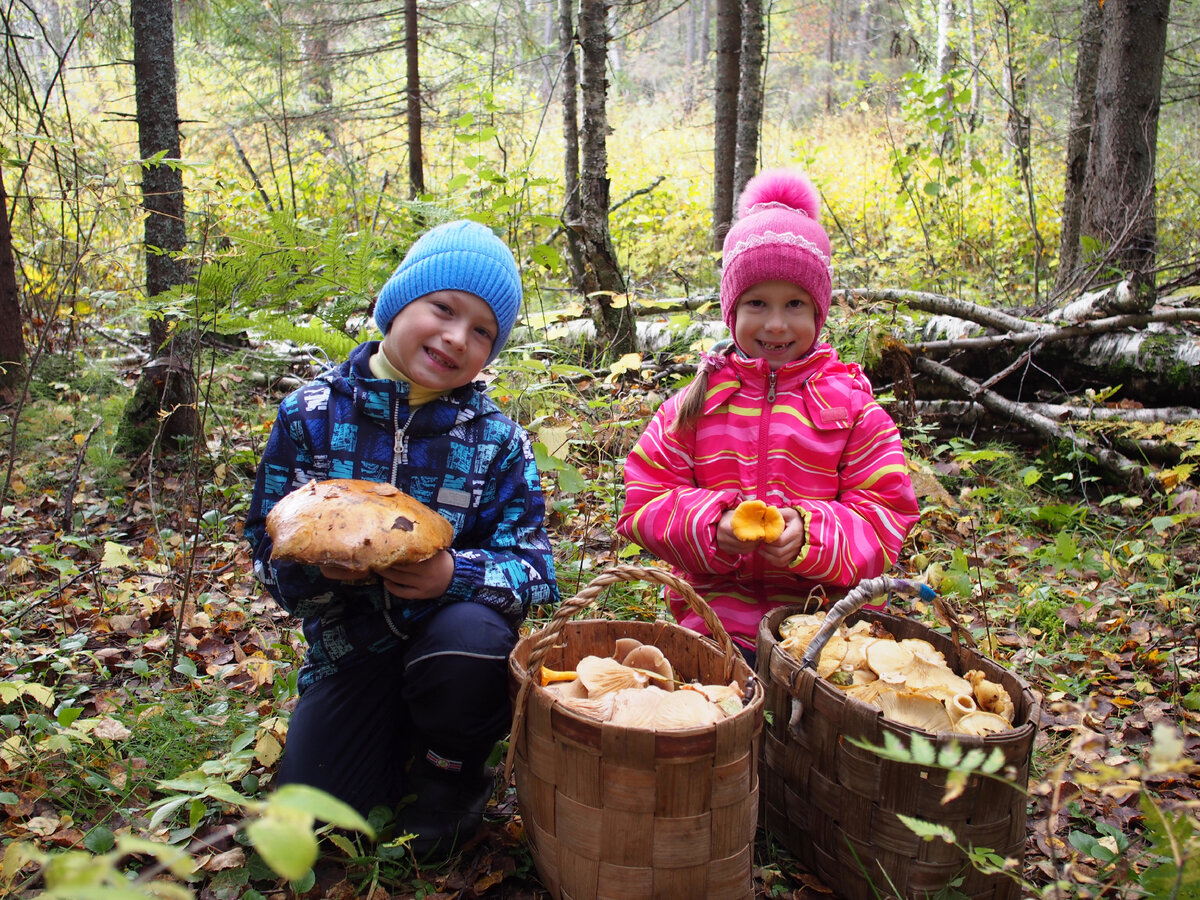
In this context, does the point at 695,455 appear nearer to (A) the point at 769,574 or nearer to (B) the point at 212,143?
(A) the point at 769,574

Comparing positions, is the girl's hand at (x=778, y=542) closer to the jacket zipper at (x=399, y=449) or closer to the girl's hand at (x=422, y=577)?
the girl's hand at (x=422, y=577)

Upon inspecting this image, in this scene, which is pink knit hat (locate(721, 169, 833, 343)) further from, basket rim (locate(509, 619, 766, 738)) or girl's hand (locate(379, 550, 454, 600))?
girl's hand (locate(379, 550, 454, 600))

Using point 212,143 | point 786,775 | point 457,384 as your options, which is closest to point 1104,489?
point 786,775

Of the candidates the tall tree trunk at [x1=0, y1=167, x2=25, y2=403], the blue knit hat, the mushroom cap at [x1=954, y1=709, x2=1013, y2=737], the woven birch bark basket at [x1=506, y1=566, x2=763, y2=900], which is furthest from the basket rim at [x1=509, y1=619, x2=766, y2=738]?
the tall tree trunk at [x1=0, y1=167, x2=25, y2=403]

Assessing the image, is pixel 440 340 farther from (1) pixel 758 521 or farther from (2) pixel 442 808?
(2) pixel 442 808

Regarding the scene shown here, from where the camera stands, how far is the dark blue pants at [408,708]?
2.14 m

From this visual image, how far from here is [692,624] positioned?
2.62 m

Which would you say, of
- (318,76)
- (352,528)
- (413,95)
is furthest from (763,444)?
(318,76)

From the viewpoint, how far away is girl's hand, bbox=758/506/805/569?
2371 millimetres

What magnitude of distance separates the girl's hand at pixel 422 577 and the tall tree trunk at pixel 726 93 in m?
5.81

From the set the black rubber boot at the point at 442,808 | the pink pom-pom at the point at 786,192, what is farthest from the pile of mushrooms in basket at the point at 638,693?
the pink pom-pom at the point at 786,192

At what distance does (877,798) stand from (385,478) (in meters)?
1.52

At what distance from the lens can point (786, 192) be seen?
2.92 m

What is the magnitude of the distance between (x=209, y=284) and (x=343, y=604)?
1302 mm
